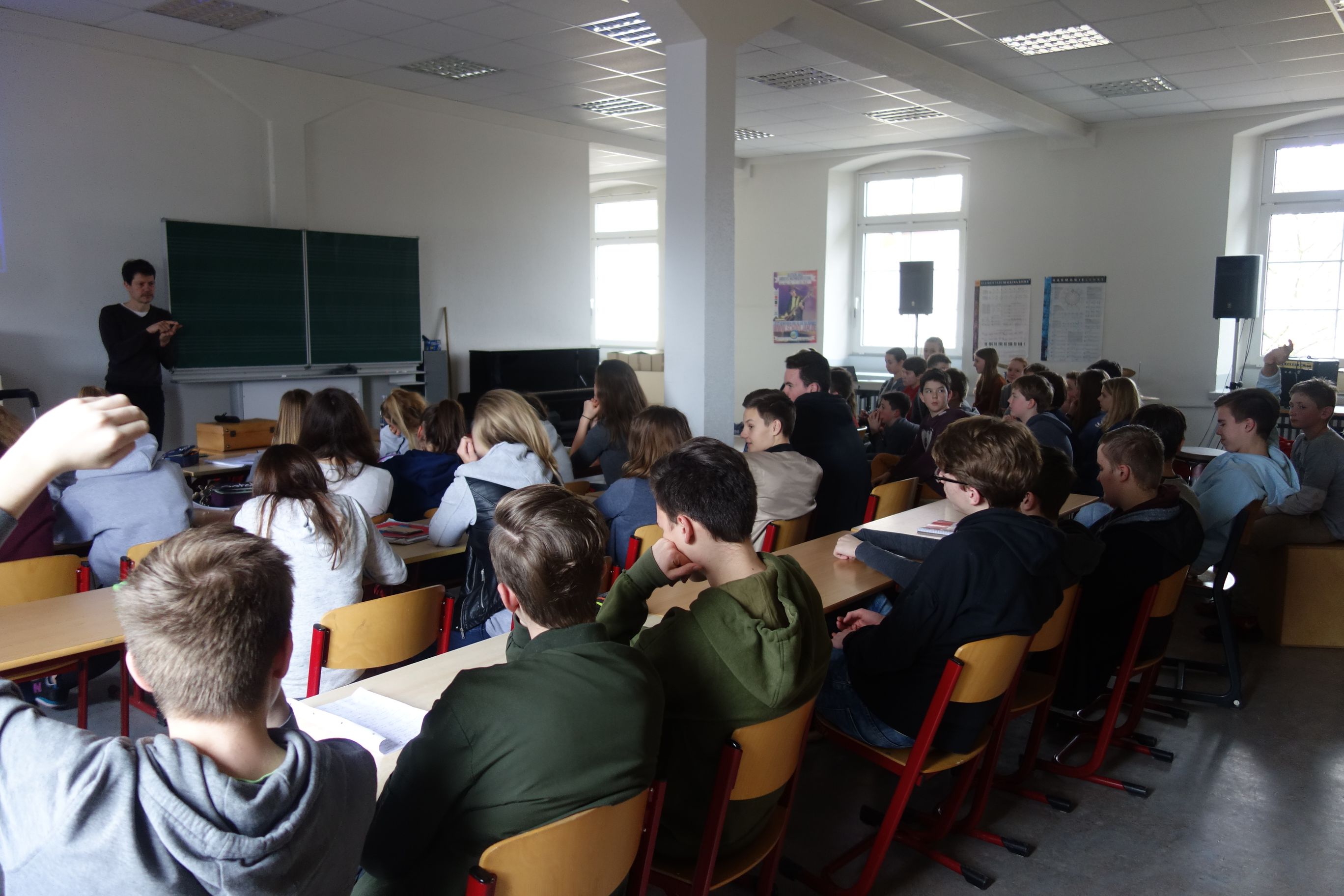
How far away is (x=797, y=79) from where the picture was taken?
310 inches

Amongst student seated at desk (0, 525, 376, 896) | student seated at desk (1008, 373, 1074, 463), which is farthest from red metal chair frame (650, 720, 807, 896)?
student seated at desk (1008, 373, 1074, 463)

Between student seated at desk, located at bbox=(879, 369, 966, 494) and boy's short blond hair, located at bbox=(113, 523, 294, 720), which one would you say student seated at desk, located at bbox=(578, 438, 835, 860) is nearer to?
boy's short blond hair, located at bbox=(113, 523, 294, 720)

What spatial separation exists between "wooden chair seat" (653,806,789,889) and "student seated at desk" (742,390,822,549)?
1.61m

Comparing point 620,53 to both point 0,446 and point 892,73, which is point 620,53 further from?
point 0,446

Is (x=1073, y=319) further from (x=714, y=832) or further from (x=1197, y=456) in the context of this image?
(x=714, y=832)

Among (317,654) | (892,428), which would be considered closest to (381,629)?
(317,654)

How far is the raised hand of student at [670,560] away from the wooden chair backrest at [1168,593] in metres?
1.71

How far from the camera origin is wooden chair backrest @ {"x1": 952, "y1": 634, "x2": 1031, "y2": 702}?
7.00 feet

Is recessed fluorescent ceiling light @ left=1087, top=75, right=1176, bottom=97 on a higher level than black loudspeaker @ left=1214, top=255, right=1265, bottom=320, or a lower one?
higher

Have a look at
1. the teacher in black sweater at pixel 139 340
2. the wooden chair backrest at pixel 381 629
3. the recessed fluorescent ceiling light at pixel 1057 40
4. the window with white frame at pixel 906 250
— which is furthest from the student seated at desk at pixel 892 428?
the teacher in black sweater at pixel 139 340

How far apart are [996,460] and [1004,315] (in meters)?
8.69

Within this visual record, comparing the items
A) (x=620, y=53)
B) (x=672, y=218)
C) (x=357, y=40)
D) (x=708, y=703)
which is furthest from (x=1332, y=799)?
(x=357, y=40)

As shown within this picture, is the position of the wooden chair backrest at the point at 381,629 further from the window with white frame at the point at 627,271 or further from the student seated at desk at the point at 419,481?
the window with white frame at the point at 627,271

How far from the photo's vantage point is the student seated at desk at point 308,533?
8.54ft
